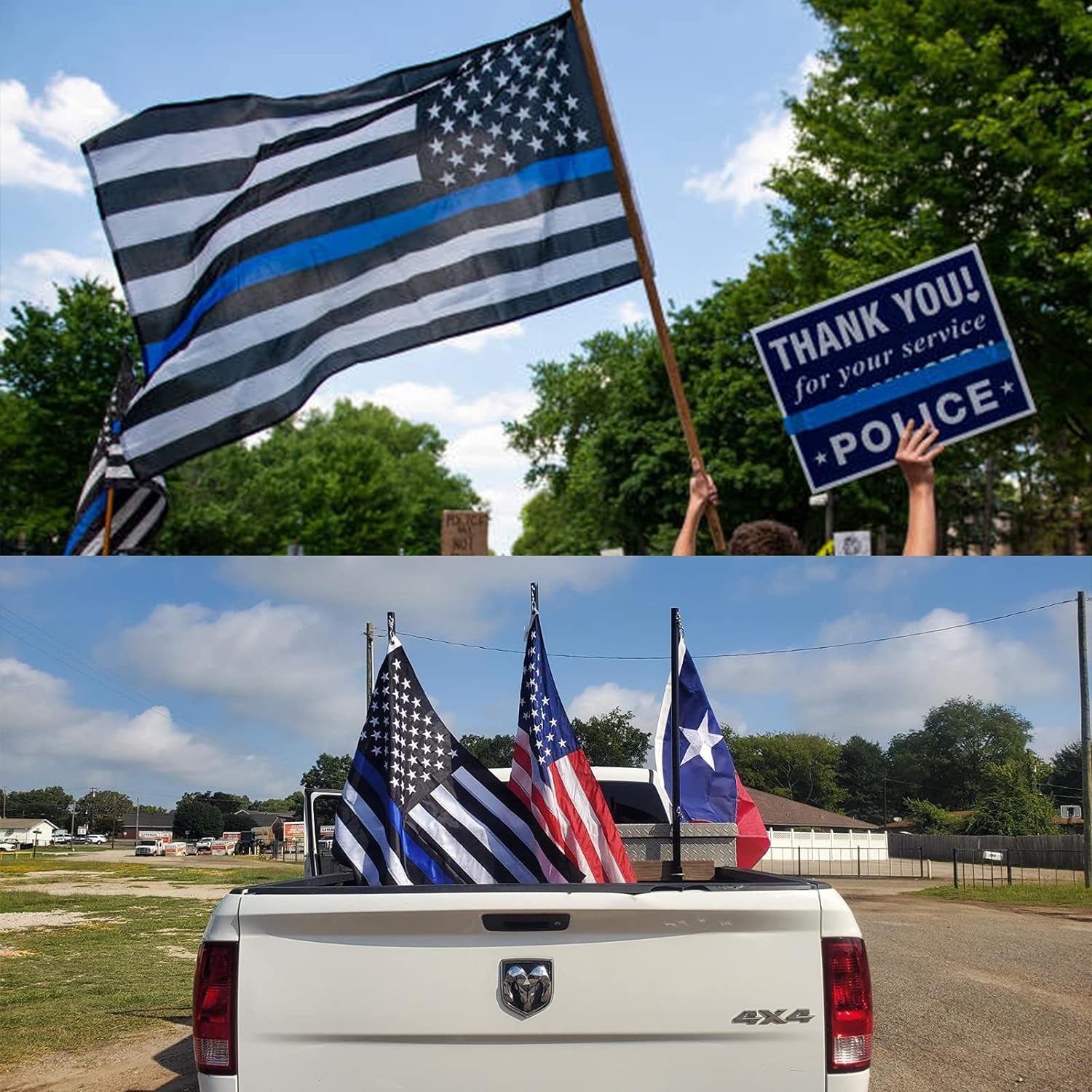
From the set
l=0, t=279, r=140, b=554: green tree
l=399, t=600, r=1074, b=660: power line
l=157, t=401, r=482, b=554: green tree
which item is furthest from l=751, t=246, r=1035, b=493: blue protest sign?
l=157, t=401, r=482, b=554: green tree

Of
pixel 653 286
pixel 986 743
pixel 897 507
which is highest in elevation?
pixel 897 507

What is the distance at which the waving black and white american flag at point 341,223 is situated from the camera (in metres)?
5.27

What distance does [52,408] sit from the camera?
2905cm

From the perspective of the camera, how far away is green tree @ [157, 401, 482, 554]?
121 feet

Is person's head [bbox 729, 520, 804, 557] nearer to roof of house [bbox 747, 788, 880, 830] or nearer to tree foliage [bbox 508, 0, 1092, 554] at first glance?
roof of house [bbox 747, 788, 880, 830]

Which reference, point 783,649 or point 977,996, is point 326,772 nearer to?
point 783,649

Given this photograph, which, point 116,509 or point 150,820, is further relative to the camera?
point 116,509

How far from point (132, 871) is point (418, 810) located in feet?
10.3

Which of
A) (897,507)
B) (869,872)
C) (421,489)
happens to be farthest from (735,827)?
(421,489)

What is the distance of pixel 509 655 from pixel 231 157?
8.48 ft

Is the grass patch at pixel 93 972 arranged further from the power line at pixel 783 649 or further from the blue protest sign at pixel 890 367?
the blue protest sign at pixel 890 367

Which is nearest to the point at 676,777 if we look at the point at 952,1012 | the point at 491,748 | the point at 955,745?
the point at 491,748

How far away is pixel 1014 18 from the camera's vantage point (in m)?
15.7

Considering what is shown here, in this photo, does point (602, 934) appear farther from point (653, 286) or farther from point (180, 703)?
point (180, 703)
